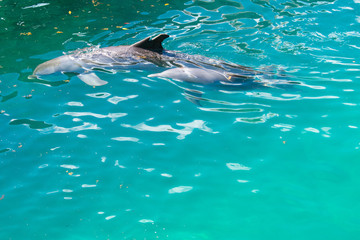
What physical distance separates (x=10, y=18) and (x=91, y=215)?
8.05m

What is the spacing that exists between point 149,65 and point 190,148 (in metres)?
2.74

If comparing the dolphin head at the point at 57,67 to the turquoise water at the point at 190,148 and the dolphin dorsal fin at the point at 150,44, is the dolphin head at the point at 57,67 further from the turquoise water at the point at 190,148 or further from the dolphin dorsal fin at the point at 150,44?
the dolphin dorsal fin at the point at 150,44

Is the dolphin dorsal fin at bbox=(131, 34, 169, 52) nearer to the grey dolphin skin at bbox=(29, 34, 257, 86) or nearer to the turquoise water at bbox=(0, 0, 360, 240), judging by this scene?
the grey dolphin skin at bbox=(29, 34, 257, 86)

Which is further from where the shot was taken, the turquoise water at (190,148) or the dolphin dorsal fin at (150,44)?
the dolphin dorsal fin at (150,44)

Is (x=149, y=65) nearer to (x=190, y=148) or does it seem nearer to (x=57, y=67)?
(x=57, y=67)

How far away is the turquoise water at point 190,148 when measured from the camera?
4.64m

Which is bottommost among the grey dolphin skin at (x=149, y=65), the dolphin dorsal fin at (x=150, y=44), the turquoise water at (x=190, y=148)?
the turquoise water at (x=190, y=148)

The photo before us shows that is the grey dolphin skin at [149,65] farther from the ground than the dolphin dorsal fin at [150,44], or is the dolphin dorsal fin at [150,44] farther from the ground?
the dolphin dorsal fin at [150,44]

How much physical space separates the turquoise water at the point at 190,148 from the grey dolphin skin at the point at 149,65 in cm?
27

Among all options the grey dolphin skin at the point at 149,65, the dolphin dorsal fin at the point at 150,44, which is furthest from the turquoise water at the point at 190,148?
the dolphin dorsal fin at the point at 150,44

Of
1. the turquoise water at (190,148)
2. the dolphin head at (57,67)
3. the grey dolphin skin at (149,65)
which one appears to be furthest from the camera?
the dolphin head at (57,67)

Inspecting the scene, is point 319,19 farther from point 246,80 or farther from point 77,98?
point 77,98

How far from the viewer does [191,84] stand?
7.30 meters

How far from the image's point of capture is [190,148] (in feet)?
18.5
